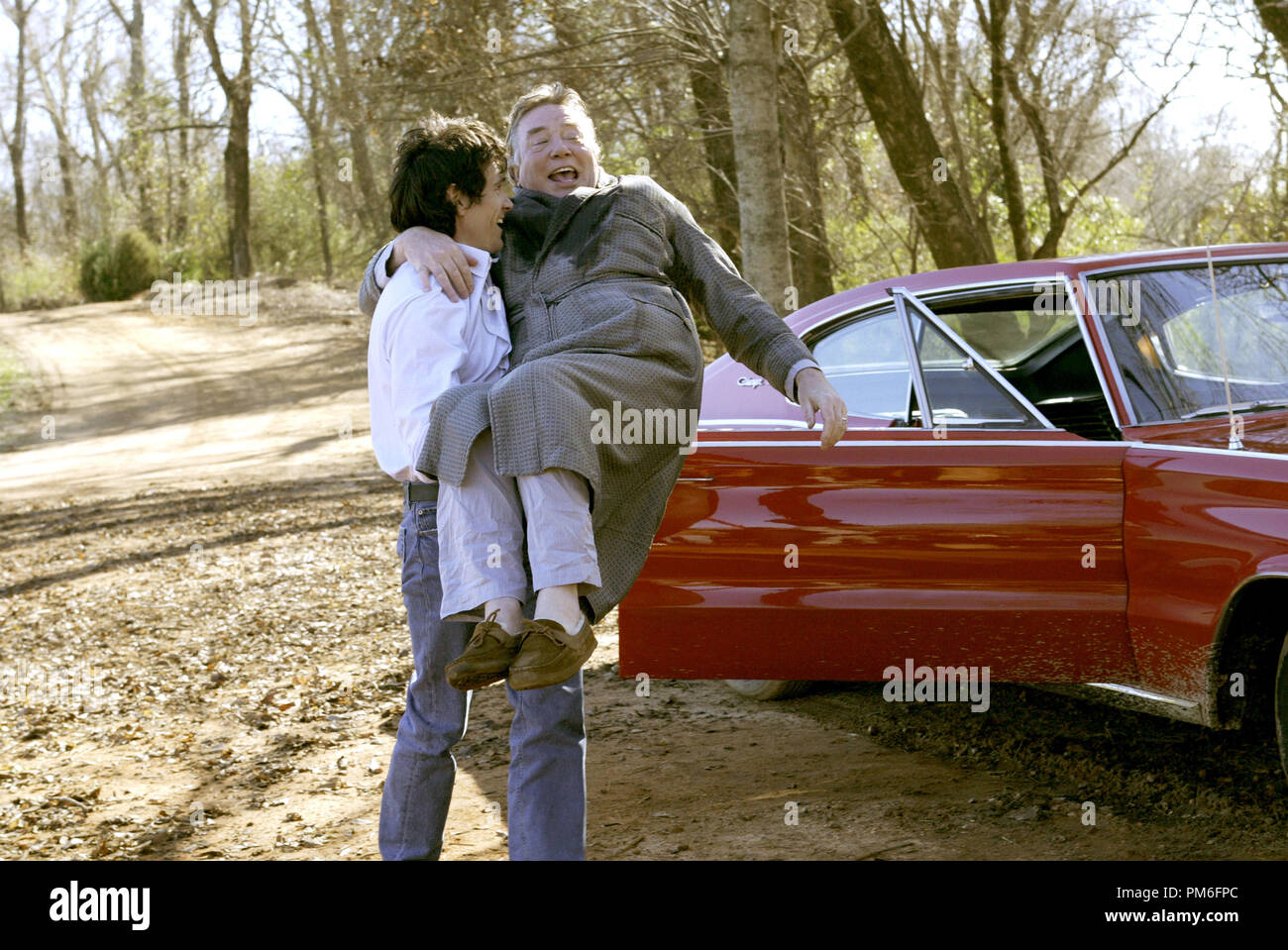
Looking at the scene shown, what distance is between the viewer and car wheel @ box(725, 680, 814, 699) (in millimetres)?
5504

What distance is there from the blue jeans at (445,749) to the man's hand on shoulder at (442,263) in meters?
0.50

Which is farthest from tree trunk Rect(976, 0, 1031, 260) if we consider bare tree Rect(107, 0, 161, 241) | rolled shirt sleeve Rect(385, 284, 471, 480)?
bare tree Rect(107, 0, 161, 241)

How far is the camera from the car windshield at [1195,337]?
4141mm

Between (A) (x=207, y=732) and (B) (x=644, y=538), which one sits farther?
(A) (x=207, y=732)

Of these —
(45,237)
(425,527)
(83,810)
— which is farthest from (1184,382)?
(45,237)

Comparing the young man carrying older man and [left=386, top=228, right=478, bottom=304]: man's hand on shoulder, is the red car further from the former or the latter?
[left=386, top=228, right=478, bottom=304]: man's hand on shoulder

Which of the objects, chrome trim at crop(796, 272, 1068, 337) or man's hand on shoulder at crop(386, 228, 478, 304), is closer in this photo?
man's hand on shoulder at crop(386, 228, 478, 304)

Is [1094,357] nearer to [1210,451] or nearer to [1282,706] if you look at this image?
[1210,451]

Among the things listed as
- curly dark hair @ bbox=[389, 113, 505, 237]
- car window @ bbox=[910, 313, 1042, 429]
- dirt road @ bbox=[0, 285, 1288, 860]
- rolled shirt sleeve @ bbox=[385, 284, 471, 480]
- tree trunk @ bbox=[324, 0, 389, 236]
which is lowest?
dirt road @ bbox=[0, 285, 1288, 860]

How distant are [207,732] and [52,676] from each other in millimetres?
1459

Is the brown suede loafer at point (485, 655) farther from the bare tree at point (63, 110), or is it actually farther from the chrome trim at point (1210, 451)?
the bare tree at point (63, 110)

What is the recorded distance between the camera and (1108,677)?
390cm

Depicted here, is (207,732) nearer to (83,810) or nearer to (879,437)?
(83,810)

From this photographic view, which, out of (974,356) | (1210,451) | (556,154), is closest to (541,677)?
(556,154)
